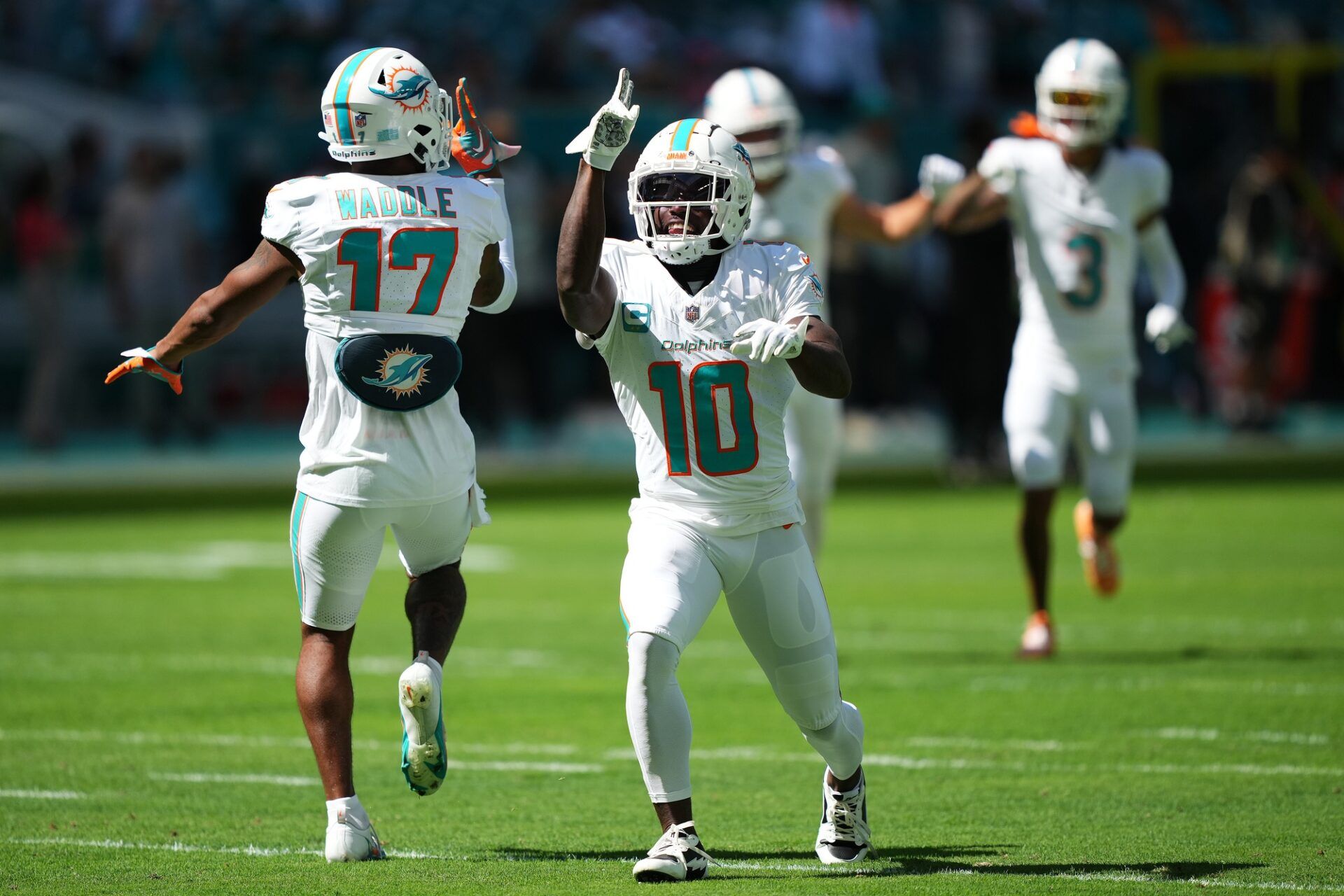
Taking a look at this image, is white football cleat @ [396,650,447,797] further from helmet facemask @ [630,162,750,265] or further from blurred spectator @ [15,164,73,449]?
blurred spectator @ [15,164,73,449]

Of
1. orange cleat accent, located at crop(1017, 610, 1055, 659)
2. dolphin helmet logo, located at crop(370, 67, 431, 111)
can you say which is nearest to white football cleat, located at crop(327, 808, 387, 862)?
dolphin helmet logo, located at crop(370, 67, 431, 111)

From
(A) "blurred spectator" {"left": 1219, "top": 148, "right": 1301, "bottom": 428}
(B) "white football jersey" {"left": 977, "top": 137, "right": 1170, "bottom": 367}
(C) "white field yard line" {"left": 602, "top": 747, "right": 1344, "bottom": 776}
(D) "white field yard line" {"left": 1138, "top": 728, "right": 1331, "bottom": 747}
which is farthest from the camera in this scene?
(A) "blurred spectator" {"left": 1219, "top": 148, "right": 1301, "bottom": 428}

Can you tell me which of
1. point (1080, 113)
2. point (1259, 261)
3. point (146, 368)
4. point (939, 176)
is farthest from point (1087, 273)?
point (1259, 261)

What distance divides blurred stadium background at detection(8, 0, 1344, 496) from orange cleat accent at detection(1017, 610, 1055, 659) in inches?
285

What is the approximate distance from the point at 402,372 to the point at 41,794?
1.92m

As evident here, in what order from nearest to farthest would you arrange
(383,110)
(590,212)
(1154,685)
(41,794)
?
(590,212), (383,110), (41,794), (1154,685)

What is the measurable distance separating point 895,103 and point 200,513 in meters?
9.12

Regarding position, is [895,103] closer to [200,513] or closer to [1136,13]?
[1136,13]

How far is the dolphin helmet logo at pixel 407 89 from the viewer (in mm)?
5273

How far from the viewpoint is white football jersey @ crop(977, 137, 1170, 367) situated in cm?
882

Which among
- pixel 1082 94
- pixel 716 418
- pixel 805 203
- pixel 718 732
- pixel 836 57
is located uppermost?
pixel 836 57

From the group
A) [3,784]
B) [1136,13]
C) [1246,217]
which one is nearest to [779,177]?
[3,784]

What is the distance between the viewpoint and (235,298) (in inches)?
207

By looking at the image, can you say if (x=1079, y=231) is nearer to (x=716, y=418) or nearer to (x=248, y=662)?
(x=248, y=662)
